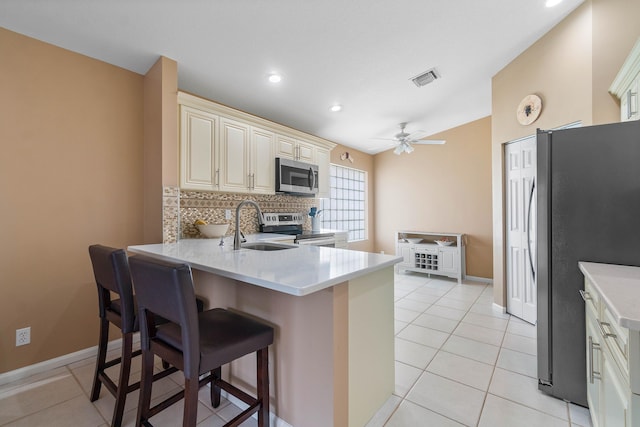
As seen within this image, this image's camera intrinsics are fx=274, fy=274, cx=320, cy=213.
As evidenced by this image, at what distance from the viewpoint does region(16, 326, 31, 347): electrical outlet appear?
2.04 metres

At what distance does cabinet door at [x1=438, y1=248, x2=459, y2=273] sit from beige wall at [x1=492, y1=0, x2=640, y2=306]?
59.4 inches

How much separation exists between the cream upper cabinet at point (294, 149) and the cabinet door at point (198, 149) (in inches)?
37.6

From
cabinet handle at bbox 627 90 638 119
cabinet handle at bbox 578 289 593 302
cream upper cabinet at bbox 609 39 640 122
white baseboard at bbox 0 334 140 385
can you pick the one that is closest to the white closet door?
cream upper cabinet at bbox 609 39 640 122

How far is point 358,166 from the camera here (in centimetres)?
604

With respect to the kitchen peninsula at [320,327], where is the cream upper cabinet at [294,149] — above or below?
above

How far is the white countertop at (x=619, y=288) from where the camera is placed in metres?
0.85

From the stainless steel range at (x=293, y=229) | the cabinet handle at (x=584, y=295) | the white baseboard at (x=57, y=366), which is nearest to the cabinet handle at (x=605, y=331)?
the cabinet handle at (x=584, y=295)

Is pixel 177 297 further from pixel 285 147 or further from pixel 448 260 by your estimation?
pixel 448 260

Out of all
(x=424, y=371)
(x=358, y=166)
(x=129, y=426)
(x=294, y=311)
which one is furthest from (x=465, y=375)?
(x=358, y=166)

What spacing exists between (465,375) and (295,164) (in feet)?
9.65

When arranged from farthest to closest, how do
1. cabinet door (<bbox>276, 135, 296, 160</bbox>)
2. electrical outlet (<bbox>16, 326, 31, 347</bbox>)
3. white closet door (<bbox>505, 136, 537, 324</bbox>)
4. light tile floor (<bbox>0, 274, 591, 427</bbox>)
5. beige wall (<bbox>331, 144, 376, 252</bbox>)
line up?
1. beige wall (<bbox>331, 144, 376, 252</bbox>)
2. cabinet door (<bbox>276, 135, 296, 160</bbox>)
3. white closet door (<bbox>505, 136, 537, 324</bbox>)
4. electrical outlet (<bbox>16, 326, 31, 347</bbox>)
5. light tile floor (<bbox>0, 274, 591, 427</bbox>)

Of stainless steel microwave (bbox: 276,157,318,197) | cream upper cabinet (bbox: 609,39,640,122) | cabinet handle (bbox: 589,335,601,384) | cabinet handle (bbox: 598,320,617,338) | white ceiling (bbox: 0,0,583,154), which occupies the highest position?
white ceiling (bbox: 0,0,583,154)

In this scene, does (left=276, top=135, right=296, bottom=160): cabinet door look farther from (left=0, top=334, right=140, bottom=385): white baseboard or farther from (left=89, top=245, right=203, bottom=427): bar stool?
(left=0, top=334, right=140, bottom=385): white baseboard

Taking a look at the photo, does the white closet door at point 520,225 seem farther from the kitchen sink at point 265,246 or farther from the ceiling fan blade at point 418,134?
the kitchen sink at point 265,246
